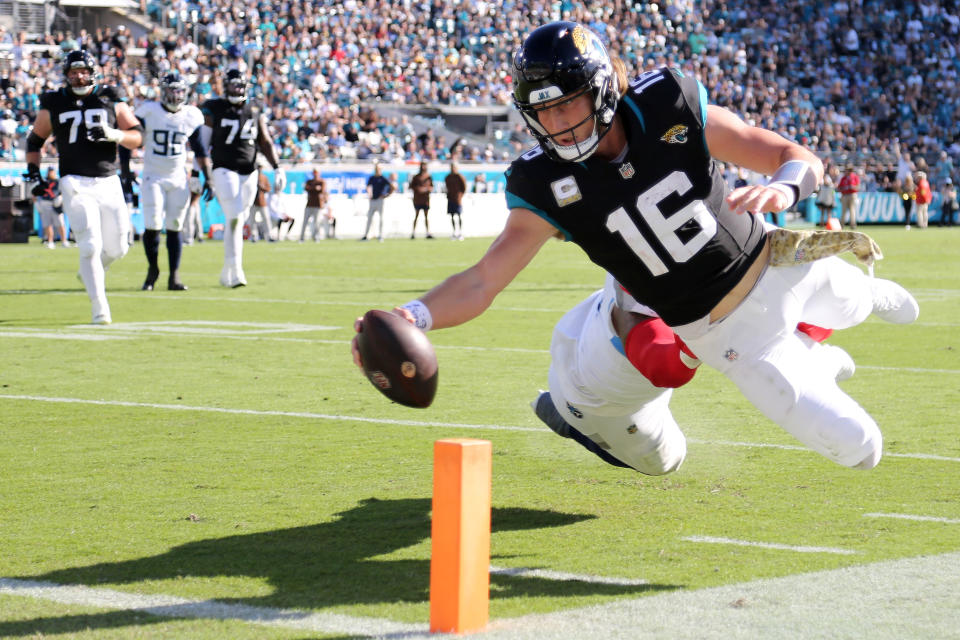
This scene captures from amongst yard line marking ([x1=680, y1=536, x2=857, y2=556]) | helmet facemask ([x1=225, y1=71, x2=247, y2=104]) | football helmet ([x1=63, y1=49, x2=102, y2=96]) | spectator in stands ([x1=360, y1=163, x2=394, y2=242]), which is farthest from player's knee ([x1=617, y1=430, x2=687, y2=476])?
spectator in stands ([x1=360, y1=163, x2=394, y2=242])

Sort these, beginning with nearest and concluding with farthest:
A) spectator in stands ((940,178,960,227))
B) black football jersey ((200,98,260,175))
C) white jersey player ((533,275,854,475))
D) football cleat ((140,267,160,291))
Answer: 1. white jersey player ((533,275,854,475))
2. football cleat ((140,267,160,291))
3. black football jersey ((200,98,260,175))
4. spectator in stands ((940,178,960,227))

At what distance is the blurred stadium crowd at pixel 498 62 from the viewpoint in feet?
106

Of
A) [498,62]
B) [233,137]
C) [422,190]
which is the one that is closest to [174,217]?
[233,137]

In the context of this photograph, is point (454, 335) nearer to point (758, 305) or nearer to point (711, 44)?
point (758, 305)

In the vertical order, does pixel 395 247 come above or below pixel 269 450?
below

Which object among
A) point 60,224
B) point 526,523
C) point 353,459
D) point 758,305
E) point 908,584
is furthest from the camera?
point 60,224

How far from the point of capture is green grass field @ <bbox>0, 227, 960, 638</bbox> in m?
3.74

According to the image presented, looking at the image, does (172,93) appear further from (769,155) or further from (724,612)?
(724,612)

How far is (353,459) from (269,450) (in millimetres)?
426

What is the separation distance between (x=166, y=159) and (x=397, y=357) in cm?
1146

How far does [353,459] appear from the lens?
6.00m

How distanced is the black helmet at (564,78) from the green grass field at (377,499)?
49.8 inches

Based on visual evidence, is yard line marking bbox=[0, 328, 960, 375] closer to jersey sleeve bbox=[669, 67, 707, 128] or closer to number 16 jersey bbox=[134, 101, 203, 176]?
number 16 jersey bbox=[134, 101, 203, 176]

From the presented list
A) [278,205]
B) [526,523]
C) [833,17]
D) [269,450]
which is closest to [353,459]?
[269,450]
